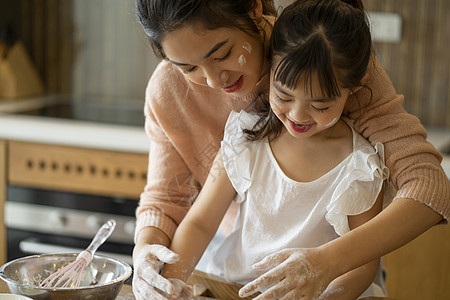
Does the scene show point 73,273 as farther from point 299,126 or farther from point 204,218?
point 299,126

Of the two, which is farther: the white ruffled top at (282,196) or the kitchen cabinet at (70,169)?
the kitchen cabinet at (70,169)

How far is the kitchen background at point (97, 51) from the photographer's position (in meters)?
2.35

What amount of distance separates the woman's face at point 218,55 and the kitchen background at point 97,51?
4.04ft

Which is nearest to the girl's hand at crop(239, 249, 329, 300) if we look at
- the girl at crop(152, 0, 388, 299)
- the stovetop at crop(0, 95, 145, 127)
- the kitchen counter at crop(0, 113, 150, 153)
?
the girl at crop(152, 0, 388, 299)

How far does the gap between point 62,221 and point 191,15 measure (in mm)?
1294

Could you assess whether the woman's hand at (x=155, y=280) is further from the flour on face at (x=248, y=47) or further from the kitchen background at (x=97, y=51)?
the kitchen background at (x=97, y=51)

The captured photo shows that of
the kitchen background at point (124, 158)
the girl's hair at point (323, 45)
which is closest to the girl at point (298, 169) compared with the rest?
the girl's hair at point (323, 45)

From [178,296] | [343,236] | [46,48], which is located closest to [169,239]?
[178,296]

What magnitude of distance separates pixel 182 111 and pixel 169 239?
287 millimetres

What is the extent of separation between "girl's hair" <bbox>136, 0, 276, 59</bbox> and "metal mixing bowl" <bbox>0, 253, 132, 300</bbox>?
40 centimetres

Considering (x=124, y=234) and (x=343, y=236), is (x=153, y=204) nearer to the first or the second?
(x=343, y=236)

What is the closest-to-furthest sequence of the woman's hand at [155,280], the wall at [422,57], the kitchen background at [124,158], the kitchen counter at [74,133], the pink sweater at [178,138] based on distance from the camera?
the woman's hand at [155,280]
the pink sweater at [178,138]
the kitchen background at [124,158]
the kitchen counter at [74,133]
the wall at [422,57]

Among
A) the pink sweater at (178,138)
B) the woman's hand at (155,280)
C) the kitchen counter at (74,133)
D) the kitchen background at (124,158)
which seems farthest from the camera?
the kitchen counter at (74,133)

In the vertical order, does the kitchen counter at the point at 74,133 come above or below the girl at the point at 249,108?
below
